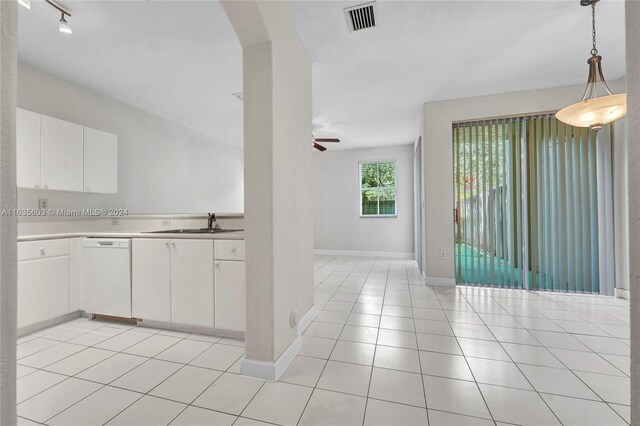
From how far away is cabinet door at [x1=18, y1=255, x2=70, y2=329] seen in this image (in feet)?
8.07

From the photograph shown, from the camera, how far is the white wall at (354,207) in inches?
261

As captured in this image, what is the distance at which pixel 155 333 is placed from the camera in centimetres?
252

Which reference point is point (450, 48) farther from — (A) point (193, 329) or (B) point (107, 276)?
(B) point (107, 276)

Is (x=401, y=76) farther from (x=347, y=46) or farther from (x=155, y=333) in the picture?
(x=155, y=333)

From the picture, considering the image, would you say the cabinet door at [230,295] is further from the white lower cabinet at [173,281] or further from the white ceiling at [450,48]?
the white ceiling at [450,48]

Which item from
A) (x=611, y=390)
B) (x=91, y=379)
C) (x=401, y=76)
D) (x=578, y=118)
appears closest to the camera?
(x=611, y=390)

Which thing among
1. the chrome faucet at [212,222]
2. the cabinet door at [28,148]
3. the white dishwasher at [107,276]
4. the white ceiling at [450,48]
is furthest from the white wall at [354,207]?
the cabinet door at [28,148]

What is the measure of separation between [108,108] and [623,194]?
7.12 metres

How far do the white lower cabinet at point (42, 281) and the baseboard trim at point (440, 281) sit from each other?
4.64 m

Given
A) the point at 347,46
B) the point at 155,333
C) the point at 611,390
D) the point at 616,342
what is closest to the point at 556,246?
the point at 616,342

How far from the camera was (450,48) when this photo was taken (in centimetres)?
277

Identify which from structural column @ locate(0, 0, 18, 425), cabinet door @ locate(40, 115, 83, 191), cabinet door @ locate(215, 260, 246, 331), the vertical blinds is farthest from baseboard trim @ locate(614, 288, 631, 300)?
cabinet door @ locate(40, 115, 83, 191)

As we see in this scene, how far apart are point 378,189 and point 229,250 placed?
5.25 meters

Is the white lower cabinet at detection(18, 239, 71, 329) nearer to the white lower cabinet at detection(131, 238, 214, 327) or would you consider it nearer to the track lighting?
the white lower cabinet at detection(131, 238, 214, 327)
